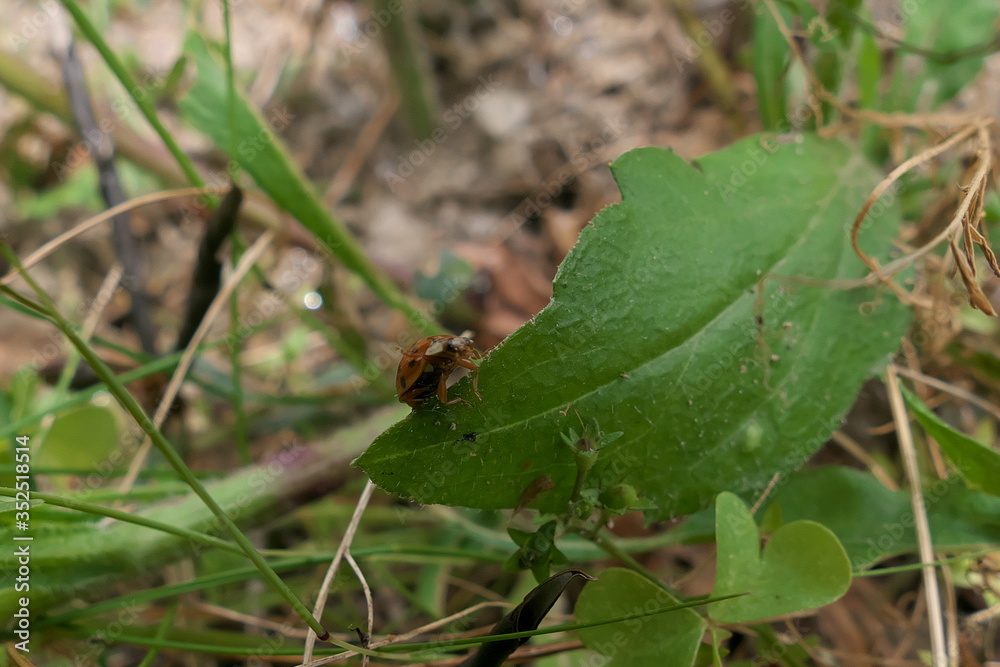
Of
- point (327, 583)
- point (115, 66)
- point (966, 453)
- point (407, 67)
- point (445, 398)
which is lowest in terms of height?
point (966, 453)

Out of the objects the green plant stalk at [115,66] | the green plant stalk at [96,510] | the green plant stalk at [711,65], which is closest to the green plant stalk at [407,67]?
the green plant stalk at [711,65]

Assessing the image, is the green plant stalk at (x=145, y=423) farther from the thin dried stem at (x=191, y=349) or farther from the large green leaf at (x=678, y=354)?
the thin dried stem at (x=191, y=349)

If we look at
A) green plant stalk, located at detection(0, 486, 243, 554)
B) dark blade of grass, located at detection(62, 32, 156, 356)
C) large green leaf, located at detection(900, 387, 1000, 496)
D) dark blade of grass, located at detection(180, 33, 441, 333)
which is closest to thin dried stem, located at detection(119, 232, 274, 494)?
dark blade of grass, located at detection(180, 33, 441, 333)

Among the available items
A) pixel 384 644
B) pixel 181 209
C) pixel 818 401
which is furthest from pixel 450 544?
pixel 181 209

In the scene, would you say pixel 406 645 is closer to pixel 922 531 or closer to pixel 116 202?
pixel 922 531

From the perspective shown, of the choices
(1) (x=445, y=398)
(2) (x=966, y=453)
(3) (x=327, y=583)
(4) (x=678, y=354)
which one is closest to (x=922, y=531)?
(2) (x=966, y=453)

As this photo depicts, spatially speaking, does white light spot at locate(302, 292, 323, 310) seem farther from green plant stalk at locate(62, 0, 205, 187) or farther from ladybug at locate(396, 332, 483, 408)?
ladybug at locate(396, 332, 483, 408)
